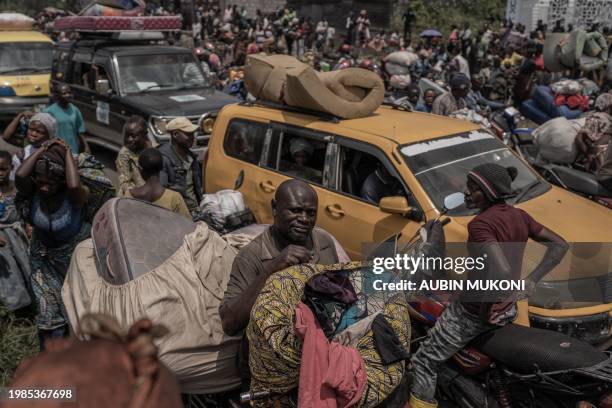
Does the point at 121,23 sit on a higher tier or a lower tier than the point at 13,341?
higher

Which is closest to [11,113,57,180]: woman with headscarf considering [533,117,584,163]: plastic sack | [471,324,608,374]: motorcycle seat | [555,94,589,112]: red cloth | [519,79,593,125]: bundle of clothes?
[471,324,608,374]: motorcycle seat

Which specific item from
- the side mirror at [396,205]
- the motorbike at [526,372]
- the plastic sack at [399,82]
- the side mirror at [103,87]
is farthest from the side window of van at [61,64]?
the motorbike at [526,372]

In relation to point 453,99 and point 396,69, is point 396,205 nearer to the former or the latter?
point 453,99

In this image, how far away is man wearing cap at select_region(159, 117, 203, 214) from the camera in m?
5.27

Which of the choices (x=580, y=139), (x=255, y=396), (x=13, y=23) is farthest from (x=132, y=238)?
(x=13, y=23)

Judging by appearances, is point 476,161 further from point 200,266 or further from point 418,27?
point 418,27

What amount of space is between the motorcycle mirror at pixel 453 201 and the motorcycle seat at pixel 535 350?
114 cm

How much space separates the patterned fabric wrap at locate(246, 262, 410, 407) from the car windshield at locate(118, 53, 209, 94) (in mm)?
7705

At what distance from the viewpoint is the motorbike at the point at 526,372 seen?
293 cm

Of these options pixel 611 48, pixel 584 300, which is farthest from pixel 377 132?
pixel 611 48

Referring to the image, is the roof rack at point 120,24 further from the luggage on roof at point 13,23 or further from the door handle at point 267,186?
the door handle at point 267,186

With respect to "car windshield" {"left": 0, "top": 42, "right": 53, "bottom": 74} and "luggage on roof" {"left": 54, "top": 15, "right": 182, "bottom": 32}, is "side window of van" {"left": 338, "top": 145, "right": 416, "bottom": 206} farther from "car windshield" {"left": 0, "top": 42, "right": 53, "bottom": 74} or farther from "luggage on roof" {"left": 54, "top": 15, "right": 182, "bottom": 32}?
"car windshield" {"left": 0, "top": 42, "right": 53, "bottom": 74}

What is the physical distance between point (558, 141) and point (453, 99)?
66.0 inches

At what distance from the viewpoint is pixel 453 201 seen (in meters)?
4.21
